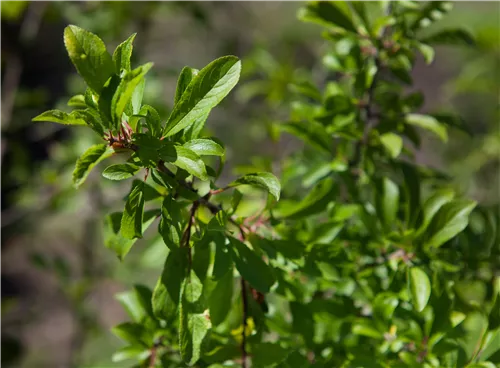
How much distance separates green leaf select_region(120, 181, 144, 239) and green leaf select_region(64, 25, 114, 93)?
0.44ft

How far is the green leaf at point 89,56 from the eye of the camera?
606 mm

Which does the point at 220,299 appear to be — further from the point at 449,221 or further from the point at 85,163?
the point at 449,221

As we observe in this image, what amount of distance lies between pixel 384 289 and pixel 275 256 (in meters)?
0.27

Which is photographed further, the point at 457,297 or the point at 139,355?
the point at 457,297

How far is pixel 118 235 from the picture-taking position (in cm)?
75

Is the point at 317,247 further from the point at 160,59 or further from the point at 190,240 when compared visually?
the point at 160,59

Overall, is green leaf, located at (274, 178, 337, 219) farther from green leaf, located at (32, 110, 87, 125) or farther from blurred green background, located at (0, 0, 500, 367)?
green leaf, located at (32, 110, 87, 125)

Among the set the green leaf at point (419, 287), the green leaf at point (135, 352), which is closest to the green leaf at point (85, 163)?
the green leaf at point (135, 352)

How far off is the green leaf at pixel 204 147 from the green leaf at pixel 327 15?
1.35 feet

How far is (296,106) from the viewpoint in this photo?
1014mm

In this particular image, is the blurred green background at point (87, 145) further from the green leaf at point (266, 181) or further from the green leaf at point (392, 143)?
the green leaf at point (266, 181)

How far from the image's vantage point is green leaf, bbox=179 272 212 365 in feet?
2.19

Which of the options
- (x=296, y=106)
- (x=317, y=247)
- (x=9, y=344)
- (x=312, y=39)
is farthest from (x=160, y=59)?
(x=317, y=247)

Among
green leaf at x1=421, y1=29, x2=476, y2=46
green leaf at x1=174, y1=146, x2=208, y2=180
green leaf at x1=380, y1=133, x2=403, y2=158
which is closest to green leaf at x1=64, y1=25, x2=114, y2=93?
green leaf at x1=174, y1=146, x2=208, y2=180
